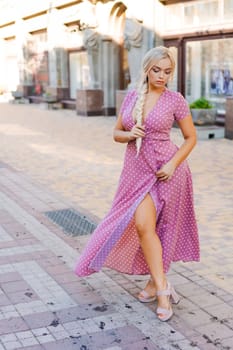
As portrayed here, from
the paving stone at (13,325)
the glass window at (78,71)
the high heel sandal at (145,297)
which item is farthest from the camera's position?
the glass window at (78,71)

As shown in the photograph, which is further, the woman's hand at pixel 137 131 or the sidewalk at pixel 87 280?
the woman's hand at pixel 137 131

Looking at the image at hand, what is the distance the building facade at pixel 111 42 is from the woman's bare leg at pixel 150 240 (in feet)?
35.4

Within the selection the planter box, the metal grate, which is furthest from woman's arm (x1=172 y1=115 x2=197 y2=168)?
the planter box

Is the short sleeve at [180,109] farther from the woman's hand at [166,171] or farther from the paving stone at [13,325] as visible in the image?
the paving stone at [13,325]

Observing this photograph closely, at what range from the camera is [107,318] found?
12.4 feet

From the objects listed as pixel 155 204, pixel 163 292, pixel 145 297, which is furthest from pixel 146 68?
pixel 145 297

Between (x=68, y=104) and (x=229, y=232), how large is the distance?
1770 centimetres

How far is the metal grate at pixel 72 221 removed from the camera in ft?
19.4

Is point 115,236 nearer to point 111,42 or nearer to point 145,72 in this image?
point 145,72

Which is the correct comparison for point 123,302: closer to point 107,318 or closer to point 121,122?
point 107,318

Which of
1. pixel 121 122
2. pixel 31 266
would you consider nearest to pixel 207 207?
pixel 31 266

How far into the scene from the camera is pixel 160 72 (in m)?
3.67

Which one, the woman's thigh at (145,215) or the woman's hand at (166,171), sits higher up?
the woman's hand at (166,171)

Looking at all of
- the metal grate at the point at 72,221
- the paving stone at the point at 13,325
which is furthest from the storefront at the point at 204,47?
the paving stone at the point at 13,325
